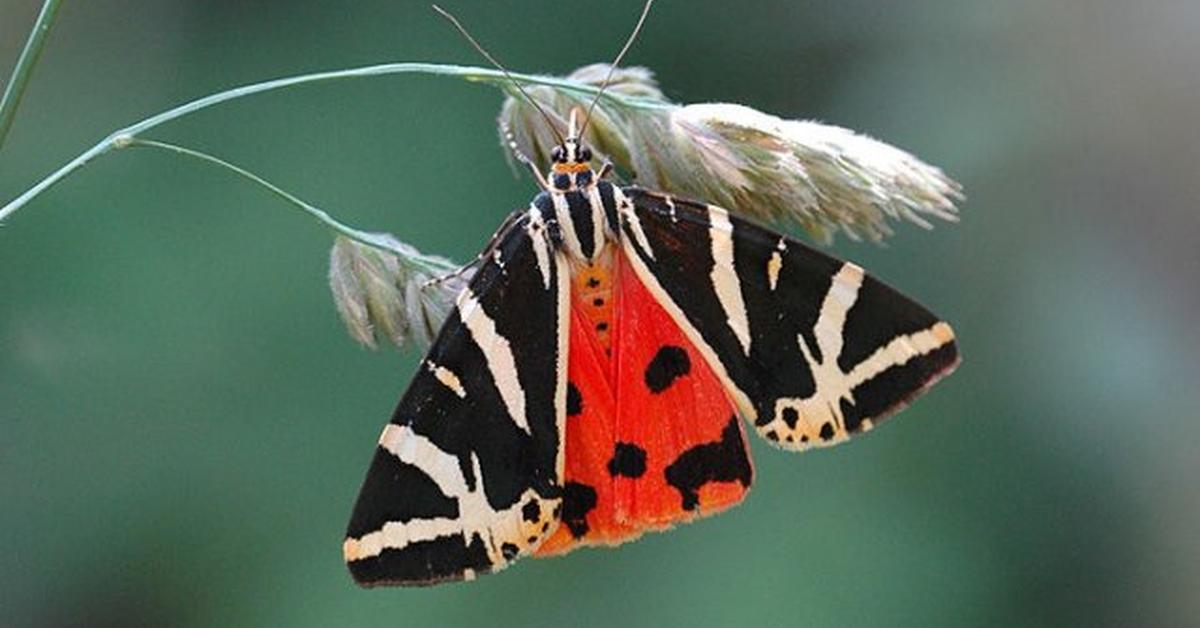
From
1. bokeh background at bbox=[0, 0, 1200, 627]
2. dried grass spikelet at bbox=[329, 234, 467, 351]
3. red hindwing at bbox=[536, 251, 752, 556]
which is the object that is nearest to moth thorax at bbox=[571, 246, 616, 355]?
red hindwing at bbox=[536, 251, 752, 556]

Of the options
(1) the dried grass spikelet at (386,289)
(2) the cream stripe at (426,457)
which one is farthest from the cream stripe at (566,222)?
(2) the cream stripe at (426,457)

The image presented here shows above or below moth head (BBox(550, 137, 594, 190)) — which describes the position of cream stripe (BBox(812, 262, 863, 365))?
below

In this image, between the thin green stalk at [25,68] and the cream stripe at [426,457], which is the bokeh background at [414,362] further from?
the thin green stalk at [25,68]

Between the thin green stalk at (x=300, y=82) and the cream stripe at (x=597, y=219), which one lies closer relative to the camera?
the thin green stalk at (x=300, y=82)

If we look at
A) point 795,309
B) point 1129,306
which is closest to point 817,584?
point 1129,306

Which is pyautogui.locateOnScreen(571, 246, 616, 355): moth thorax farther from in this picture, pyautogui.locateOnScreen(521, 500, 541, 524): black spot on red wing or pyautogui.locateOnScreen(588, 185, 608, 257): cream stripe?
pyautogui.locateOnScreen(521, 500, 541, 524): black spot on red wing
